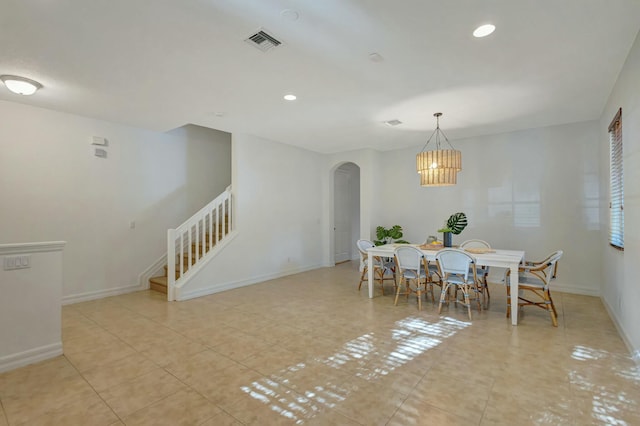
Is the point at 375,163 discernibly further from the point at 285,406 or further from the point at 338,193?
the point at 285,406

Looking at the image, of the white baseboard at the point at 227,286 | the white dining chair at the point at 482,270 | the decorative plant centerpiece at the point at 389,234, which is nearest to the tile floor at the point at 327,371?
the white dining chair at the point at 482,270

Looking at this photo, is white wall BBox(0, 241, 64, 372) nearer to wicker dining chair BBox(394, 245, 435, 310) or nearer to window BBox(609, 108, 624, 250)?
wicker dining chair BBox(394, 245, 435, 310)

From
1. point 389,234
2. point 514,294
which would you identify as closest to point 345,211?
point 389,234

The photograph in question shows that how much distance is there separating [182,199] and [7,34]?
11.9 feet

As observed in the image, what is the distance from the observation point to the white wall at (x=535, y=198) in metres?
4.95

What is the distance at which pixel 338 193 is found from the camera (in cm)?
861

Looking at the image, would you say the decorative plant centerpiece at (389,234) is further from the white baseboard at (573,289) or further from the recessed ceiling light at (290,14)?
the recessed ceiling light at (290,14)

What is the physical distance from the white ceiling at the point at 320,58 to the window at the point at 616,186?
1.69 feet

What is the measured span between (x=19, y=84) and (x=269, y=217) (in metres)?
3.99

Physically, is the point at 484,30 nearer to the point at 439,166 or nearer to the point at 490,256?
the point at 439,166

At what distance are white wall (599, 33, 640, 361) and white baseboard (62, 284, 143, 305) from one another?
6502mm

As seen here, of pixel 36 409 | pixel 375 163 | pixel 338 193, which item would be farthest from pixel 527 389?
pixel 338 193

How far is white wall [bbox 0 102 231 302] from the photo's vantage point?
13.6ft

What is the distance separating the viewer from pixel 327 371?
99.3 inches
